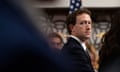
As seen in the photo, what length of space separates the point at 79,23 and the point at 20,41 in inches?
81.2

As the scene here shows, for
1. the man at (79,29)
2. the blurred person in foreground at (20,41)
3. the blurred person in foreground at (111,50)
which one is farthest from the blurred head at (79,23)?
the blurred person in foreground at (20,41)

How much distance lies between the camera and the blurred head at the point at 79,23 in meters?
2.72

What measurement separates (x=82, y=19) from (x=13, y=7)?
208 centimetres

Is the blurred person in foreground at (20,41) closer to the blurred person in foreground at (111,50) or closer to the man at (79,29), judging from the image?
the blurred person in foreground at (111,50)

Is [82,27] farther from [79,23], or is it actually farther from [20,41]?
[20,41]

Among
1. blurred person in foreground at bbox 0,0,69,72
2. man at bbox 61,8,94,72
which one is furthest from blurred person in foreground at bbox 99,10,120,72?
blurred person in foreground at bbox 0,0,69,72

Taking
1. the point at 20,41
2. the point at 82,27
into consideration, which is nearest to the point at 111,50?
the point at 82,27

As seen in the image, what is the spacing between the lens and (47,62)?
0.76 metres

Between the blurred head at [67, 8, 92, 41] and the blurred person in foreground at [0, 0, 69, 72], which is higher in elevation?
the blurred person in foreground at [0, 0, 69, 72]

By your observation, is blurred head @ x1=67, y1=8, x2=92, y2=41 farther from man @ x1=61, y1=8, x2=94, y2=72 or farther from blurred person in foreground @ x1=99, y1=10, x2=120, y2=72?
blurred person in foreground @ x1=99, y1=10, x2=120, y2=72

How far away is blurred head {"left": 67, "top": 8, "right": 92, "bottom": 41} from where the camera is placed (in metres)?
2.72

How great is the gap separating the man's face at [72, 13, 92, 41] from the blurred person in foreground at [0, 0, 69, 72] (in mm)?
1918

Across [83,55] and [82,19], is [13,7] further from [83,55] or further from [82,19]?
[82,19]

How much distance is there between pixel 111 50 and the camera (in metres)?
1.97
